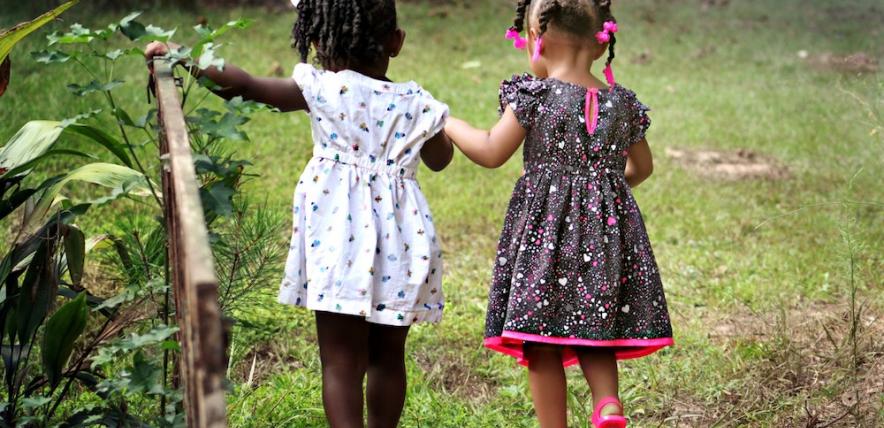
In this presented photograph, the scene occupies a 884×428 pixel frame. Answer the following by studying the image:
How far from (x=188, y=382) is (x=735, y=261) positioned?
3723 millimetres

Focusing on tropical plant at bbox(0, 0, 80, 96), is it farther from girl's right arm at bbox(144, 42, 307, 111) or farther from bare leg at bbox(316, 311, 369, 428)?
bare leg at bbox(316, 311, 369, 428)

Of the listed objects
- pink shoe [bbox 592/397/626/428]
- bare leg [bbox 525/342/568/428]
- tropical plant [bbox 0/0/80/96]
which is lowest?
pink shoe [bbox 592/397/626/428]

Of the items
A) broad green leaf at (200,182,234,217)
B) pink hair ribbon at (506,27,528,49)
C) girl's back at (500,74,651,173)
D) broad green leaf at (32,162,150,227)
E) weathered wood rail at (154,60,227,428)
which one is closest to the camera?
weathered wood rail at (154,60,227,428)

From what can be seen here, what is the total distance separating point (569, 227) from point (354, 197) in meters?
0.56

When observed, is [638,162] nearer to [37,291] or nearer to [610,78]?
[610,78]

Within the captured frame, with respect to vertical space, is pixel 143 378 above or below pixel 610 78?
below

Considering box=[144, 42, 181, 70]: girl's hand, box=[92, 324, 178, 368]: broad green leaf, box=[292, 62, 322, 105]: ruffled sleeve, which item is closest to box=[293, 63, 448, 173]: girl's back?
box=[292, 62, 322, 105]: ruffled sleeve

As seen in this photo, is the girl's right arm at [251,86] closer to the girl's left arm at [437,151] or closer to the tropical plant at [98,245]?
the tropical plant at [98,245]

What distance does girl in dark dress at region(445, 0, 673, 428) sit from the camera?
9.07ft

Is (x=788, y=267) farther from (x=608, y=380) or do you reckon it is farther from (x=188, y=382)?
(x=188, y=382)

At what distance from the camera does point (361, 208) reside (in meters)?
2.55

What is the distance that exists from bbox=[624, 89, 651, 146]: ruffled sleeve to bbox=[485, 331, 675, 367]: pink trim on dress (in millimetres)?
516

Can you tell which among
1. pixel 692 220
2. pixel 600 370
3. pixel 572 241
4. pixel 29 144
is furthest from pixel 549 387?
pixel 692 220

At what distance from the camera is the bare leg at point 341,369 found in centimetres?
256
